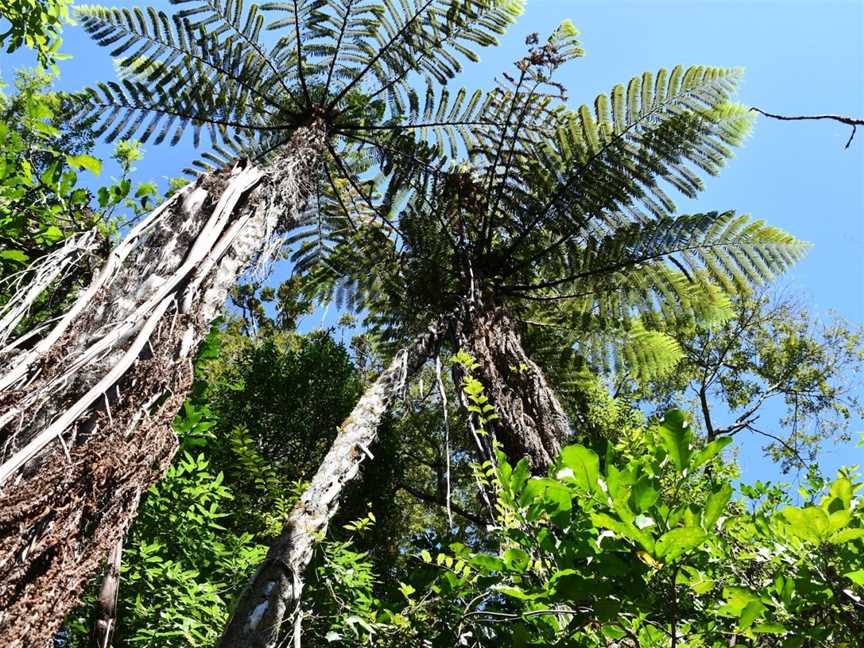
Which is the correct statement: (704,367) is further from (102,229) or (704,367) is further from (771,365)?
(102,229)

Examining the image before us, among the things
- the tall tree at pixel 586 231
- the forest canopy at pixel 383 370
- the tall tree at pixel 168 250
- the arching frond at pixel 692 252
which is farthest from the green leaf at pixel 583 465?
the arching frond at pixel 692 252

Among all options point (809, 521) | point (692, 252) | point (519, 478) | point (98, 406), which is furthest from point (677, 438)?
point (692, 252)

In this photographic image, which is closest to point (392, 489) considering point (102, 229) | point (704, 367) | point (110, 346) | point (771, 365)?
point (102, 229)

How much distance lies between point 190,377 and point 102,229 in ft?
3.23

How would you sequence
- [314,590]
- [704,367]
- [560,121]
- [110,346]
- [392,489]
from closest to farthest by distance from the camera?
[110,346] < [314,590] < [560,121] < [392,489] < [704,367]

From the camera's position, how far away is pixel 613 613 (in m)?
1.00

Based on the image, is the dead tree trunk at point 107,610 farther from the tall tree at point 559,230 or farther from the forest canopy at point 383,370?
the tall tree at point 559,230

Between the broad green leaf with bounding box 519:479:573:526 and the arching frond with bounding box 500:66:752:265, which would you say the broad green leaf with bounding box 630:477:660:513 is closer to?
the broad green leaf with bounding box 519:479:573:526

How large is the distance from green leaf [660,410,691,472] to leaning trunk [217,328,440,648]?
1.34 metres

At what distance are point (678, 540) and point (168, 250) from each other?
1.75 meters

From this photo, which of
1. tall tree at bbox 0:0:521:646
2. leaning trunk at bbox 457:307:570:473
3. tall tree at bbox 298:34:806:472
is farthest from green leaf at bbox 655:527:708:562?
tall tree at bbox 298:34:806:472

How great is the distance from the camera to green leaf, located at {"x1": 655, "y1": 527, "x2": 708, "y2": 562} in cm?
96

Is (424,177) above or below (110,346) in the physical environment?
above

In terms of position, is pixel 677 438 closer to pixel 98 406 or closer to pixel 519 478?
pixel 519 478
